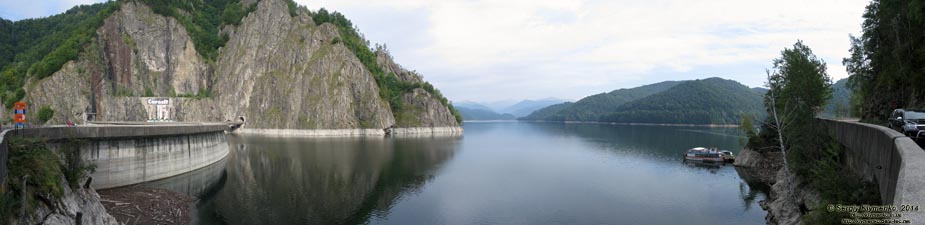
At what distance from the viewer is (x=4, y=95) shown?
141m

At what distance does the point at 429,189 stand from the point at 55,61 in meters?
160

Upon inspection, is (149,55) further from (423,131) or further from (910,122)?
(910,122)

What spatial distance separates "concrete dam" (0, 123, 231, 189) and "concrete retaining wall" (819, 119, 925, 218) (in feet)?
140

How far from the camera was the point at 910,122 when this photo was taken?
81.1ft

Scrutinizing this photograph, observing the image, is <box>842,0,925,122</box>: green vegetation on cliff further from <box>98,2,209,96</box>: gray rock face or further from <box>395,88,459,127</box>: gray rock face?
<box>98,2,209,96</box>: gray rock face

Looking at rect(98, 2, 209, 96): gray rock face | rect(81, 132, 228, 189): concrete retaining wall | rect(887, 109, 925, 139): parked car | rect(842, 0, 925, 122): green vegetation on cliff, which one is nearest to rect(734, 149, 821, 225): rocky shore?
rect(887, 109, 925, 139): parked car

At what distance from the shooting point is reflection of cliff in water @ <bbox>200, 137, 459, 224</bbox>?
128 ft

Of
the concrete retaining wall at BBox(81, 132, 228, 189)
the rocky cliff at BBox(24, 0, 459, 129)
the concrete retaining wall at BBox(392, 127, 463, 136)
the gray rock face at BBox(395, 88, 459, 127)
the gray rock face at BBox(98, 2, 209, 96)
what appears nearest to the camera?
the concrete retaining wall at BBox(81, 132, 228, 189)

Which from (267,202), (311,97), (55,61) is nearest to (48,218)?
(267,202)

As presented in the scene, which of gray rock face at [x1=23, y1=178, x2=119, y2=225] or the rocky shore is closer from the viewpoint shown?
gray rock face at [x1=23, y1=178, x2=119, y2=225]

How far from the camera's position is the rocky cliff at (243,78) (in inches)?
6334

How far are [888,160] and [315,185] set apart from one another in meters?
48.2

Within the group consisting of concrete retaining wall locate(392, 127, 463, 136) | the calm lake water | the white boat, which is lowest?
the calm lake water

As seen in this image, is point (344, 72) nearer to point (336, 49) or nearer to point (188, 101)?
point (336, 49)
